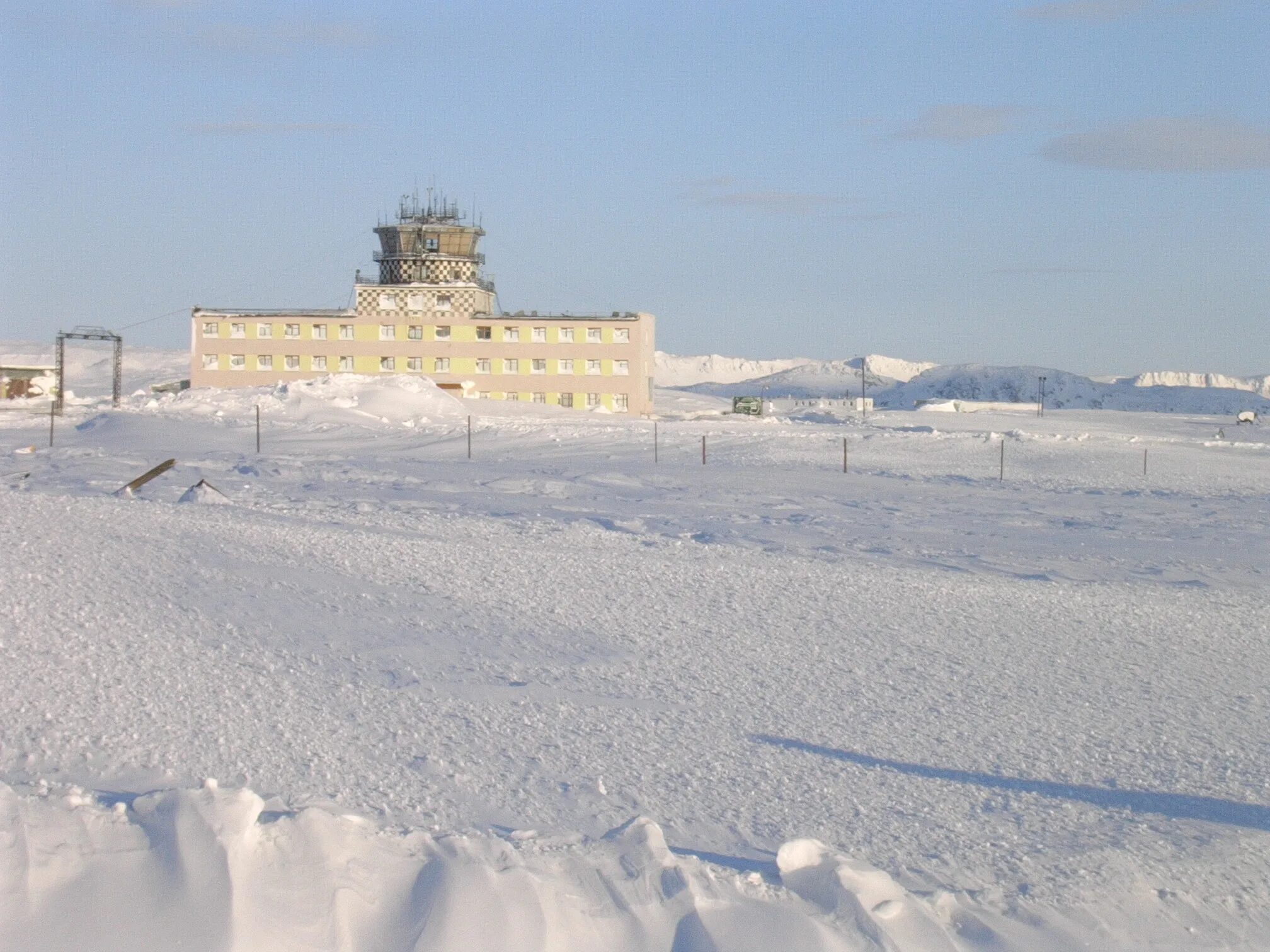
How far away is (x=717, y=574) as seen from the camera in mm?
12328

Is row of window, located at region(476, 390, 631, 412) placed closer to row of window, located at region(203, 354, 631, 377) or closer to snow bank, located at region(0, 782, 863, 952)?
row of window, located at region(203, 354, 631, 377)

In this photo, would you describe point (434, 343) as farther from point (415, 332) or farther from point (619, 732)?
point (619, 732)

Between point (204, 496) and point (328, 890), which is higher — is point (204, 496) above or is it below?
above

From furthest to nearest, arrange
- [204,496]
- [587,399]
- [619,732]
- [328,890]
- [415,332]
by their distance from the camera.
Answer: [415,332]
[587,399]
[204,496]
[619,732]
[328,890]

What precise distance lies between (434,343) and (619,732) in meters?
58.4

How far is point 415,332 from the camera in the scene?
64500 millimetres

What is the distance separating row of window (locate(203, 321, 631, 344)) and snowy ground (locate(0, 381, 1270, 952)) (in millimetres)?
47405

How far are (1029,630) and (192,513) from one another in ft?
30.0

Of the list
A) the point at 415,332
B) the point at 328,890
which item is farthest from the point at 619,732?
the point at 415,332

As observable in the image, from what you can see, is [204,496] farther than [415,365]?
No

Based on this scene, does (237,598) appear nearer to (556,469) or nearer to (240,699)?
(240,699)

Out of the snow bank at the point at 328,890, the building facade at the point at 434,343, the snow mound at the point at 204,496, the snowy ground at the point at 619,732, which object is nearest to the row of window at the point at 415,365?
the building facade at the point at 434,343

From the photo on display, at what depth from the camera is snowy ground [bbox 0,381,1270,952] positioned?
16.1 feet

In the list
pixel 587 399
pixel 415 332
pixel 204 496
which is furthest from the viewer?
pixel 415 332
